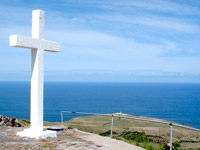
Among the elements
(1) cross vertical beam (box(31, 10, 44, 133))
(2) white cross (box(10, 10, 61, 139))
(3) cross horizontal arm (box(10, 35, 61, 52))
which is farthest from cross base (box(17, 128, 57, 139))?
(3) cross horizontal arm (box(10, 35, 61, 52))

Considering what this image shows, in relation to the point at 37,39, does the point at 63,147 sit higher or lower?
lower

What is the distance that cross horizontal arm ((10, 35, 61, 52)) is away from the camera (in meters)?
7.51

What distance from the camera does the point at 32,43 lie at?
26.3ft

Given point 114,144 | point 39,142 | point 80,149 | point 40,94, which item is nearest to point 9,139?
point 39,142

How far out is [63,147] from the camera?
263 inches

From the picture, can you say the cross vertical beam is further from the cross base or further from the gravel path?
the gravel path

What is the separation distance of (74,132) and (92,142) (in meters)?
1.81

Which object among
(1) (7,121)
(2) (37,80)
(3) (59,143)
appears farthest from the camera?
(1) (7,121)

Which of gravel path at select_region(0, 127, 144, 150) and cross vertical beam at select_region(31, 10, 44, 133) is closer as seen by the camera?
gravel path at select_region(0, 127, 144, 150)

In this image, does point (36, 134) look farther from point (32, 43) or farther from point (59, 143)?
point (32, 43)

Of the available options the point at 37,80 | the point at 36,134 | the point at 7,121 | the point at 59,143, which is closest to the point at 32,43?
the point at 37,80

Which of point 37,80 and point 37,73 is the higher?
point 37,73

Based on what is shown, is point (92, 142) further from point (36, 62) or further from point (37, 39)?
point (37, 39)

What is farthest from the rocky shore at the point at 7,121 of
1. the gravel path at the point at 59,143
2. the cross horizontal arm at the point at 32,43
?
the cross horizontal arm at the point at 32,43
